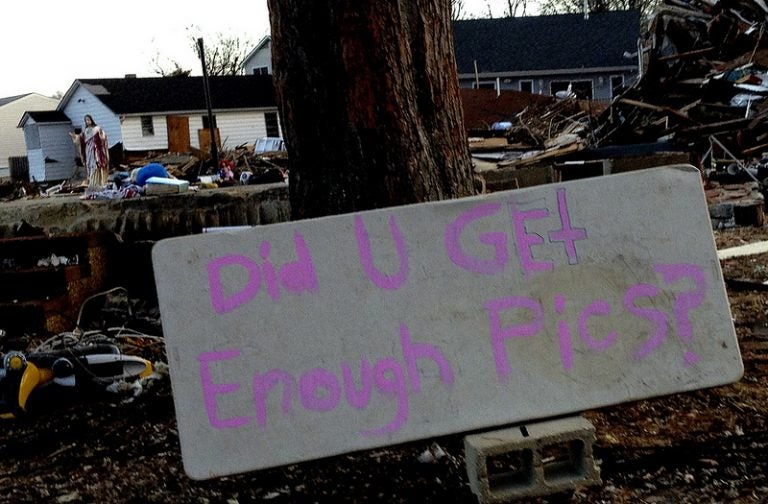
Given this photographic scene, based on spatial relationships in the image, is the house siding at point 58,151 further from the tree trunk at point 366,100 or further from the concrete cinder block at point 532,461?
the concrete cinder block at point 532,461

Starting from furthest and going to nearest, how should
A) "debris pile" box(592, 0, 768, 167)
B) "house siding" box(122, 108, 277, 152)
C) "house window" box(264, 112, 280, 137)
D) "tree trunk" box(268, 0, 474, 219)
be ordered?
1. "house window" box(264, 112, 280, 137)
2. "house siding" box(122, 108, 277, 152)
3. "debris pile" box(592, 0, 768, 167)
4. "tree trunk" box(268, 0, 474, 219)

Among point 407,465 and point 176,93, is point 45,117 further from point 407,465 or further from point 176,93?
point 407,465

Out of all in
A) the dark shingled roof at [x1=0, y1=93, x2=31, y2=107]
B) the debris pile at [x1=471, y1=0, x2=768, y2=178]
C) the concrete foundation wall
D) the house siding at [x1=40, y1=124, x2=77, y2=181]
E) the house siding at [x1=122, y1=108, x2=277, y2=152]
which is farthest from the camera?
the dark shingled roof at [x1=0, y1=93, x2=31, y2=107]

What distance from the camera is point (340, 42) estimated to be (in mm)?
3969

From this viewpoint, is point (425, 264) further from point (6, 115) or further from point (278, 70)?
point (6, 115)

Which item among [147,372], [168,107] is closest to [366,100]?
[147,372]

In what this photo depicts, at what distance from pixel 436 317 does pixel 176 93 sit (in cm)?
4040

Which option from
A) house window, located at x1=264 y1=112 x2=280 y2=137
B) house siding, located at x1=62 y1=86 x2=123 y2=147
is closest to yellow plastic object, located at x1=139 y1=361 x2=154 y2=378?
house siding, located at x1=62 y1=86 x2=123 y2=147

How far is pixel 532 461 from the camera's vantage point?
9.80 ft

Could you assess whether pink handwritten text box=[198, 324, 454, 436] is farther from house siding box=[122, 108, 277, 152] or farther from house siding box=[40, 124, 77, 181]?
house siding box=[40, 124, 77, 181]

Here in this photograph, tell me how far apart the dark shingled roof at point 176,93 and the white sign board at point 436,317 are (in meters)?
38.6

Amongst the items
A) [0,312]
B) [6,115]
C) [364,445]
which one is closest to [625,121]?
[0,312]

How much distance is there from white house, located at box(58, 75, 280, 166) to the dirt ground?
35.3 metres

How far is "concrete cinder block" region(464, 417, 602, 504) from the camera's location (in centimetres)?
297
